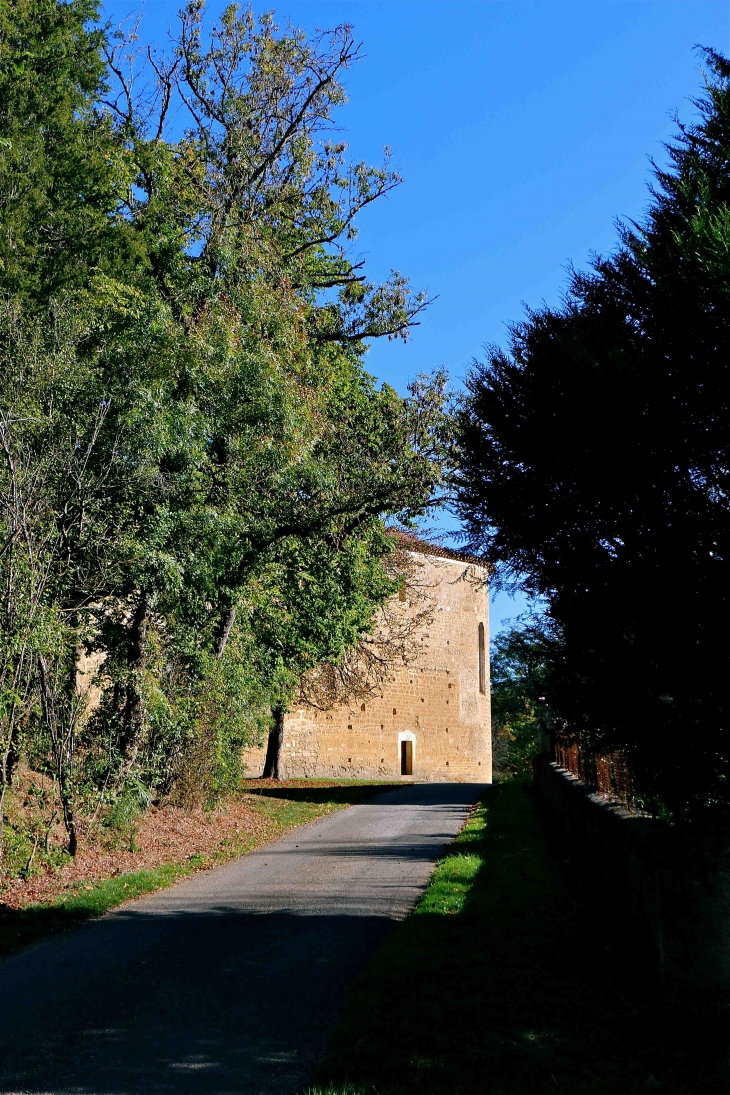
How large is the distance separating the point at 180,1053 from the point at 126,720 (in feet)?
27.8

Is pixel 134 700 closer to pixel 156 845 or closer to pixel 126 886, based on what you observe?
pixel 156 845

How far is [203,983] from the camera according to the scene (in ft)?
20.5

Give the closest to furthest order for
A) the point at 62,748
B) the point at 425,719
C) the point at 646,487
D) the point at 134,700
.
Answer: the point at 646,487 → the point at 62,748 → the point at 134,700 → the point at 425,719

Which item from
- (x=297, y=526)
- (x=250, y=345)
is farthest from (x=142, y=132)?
(x=297, y=526)

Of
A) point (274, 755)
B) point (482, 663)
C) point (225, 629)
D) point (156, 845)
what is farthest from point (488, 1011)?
point (482, 663)

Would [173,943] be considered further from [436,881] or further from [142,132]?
[142,132]

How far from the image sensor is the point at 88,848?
11.3 metres

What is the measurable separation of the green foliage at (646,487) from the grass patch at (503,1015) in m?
1.33

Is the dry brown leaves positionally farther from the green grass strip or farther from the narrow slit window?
the narrow slit window

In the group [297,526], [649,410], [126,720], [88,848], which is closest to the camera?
[649,410]

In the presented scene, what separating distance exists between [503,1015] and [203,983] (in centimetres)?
213

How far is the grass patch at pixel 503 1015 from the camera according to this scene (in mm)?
4375

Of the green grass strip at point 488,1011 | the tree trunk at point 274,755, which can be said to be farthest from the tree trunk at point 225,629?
the tree trunk at point 274,755

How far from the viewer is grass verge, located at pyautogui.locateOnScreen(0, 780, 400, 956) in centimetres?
803
